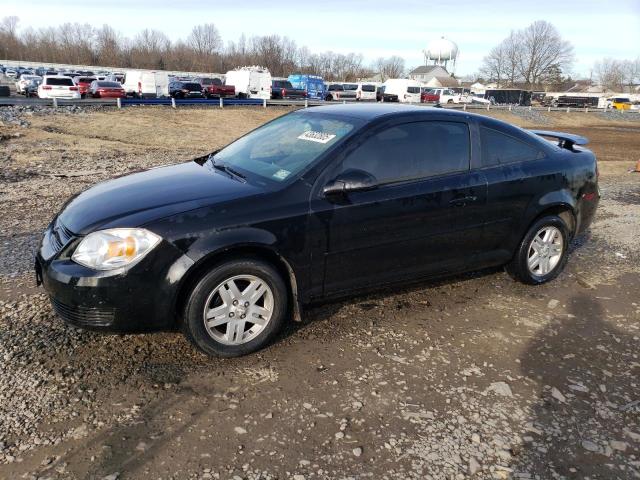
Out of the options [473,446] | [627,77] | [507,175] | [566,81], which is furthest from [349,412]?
[627,77]

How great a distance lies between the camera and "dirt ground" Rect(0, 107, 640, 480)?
2564 mm

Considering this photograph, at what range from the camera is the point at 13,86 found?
46125mm

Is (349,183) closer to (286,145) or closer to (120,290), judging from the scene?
Answer: (286,145)

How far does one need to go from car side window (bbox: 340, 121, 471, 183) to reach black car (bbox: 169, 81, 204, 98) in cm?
3498

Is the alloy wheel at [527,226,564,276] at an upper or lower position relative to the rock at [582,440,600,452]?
upper

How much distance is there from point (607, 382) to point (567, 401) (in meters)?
0.44

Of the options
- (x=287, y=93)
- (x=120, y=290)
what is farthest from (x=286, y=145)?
(x=287, y=93)

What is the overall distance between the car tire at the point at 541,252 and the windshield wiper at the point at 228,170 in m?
2.66

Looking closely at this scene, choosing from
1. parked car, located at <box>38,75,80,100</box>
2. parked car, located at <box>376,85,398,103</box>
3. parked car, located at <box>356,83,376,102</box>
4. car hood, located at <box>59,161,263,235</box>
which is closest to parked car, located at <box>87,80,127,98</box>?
parked car, located at <box>38,75,80,100</box>

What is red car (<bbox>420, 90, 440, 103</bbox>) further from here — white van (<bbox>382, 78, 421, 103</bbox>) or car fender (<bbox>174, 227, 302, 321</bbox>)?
car fender (<bbox>174, 227, 302, 321</bbox>)

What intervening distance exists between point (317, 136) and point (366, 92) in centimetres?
4691

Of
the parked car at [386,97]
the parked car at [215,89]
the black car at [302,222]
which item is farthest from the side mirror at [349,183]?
the parked car at [386,97]

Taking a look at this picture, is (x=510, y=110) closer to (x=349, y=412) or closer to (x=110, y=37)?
(x=349, y=412)

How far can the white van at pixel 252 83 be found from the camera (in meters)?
40.7
